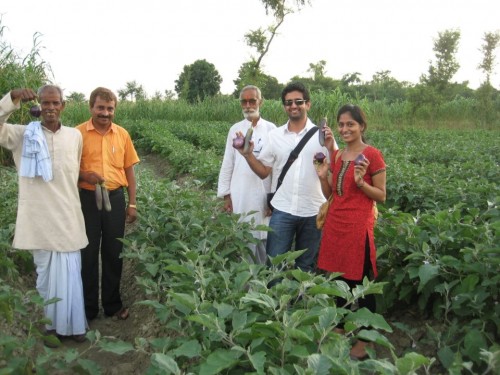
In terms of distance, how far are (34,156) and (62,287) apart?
35.0 inches

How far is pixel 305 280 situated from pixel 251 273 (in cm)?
32

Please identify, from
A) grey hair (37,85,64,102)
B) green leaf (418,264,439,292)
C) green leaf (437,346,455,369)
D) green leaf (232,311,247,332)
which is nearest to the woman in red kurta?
green leaf (418,264,439,292)

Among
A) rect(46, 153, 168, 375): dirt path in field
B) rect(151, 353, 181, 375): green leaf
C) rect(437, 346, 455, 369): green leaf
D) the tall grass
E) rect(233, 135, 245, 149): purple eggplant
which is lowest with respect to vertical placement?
rect(46, 153, 168, 375): dirt path in field

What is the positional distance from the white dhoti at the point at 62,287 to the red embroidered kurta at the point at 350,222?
1.69 metres

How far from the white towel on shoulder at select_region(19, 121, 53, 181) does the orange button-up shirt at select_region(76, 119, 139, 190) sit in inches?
14.9

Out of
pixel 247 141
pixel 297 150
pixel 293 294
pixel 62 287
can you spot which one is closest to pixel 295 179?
pixel 297 150

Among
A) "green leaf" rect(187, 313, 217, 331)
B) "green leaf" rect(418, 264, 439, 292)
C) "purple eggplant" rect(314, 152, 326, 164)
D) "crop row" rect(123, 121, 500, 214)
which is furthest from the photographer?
"crop row" rect(123, 121, 500, 214)

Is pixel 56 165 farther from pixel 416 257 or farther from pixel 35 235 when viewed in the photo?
pixel 416 257

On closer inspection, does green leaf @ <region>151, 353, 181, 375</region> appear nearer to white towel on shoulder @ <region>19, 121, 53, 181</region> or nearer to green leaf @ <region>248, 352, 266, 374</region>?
green leaf @ <region>248, 352, 266, 374</region>

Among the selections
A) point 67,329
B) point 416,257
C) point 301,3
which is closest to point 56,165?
point 67,329

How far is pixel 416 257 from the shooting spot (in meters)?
2.93

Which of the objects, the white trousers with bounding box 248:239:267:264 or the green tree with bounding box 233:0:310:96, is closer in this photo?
the white trousers with bounding box 248:239:267:264

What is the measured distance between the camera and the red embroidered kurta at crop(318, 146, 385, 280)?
9.90 ft

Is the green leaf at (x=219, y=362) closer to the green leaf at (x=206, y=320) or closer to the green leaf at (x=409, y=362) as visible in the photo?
the green leaf at (x=206, y=320)
